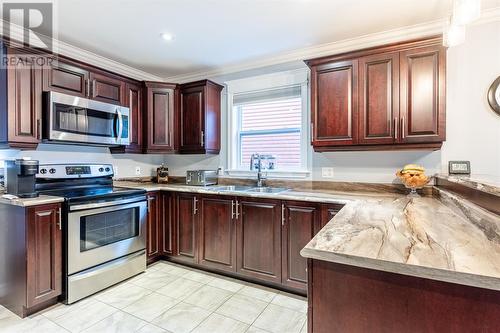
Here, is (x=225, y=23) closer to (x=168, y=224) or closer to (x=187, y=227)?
(x=187, y=227)

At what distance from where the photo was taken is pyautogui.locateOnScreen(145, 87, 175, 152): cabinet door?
3350 millimetres

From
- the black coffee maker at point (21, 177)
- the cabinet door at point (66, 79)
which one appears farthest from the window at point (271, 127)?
the black coffee maker at point (21, 177)

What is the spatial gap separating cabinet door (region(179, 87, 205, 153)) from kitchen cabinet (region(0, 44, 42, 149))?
58.4 inches

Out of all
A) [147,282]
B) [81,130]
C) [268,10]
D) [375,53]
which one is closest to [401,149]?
[375,53]

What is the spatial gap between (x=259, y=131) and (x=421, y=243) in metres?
2.53

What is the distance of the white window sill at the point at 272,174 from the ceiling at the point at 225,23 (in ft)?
4.37

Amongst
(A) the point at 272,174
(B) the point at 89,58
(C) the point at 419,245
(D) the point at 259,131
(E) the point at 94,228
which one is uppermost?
(B) the point at 89,58

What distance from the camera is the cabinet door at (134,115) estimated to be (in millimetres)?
3199

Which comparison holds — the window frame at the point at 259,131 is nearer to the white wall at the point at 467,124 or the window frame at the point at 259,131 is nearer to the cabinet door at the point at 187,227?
the white wall at the point at 467,124

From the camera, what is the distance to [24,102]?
2.28 m

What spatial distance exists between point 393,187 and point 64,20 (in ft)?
10.8

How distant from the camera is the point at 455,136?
234 centimetres

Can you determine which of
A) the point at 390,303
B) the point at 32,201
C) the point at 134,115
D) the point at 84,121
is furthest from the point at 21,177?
the point at 390,303

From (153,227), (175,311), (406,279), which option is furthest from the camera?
(153,227)
